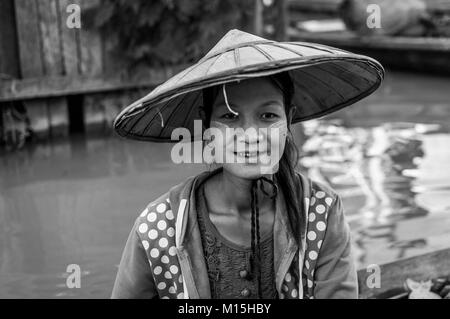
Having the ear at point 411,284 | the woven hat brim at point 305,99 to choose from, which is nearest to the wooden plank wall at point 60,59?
the ear at point 411,284

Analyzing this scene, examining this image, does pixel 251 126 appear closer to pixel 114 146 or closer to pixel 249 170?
pixel 249 170

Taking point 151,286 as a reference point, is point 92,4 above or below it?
above

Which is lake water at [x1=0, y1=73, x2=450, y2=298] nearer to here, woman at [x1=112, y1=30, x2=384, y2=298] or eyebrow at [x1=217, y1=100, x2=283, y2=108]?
woman at [x1=112, y1=30, x2=384, y2=298]

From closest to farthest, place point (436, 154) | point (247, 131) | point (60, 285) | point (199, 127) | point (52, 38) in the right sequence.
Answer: point (247, 131), point (199, 127), point (60, 285), point (436, 154), point (52, 38)

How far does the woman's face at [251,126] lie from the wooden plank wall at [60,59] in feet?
14.6

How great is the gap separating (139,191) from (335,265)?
314cm

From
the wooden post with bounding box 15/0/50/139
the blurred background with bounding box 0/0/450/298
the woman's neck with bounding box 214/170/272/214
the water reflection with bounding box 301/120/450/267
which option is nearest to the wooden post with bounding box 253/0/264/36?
the blurred background with bounding box 0/0/450/298

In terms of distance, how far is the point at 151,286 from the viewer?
6.91ft

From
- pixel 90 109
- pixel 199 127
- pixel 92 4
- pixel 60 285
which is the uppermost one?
pixel 92 4

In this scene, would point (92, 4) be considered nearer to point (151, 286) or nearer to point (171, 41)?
point (171, 41)

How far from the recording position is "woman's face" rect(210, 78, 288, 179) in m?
1.95

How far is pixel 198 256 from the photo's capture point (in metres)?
2.05
